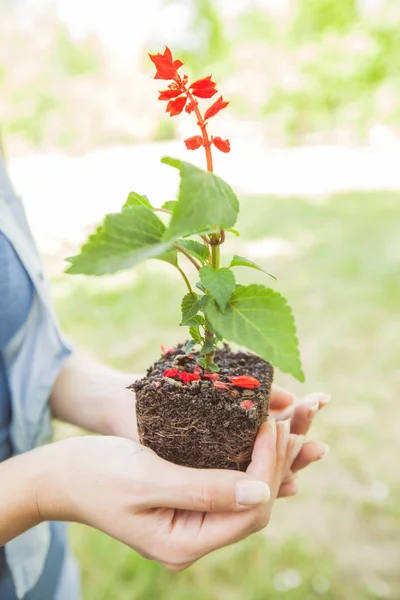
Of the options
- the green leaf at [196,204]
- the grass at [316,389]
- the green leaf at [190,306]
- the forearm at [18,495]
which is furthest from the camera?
the grass at [316,389]

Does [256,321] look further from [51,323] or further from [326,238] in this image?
[326,238]

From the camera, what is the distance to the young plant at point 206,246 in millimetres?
511

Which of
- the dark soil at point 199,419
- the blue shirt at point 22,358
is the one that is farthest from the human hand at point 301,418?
the blue shirt at point 22,358

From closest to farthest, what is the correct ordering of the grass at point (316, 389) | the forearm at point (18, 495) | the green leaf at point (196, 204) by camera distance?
the green leaf at point (196, 204)
the forearm at point (18, 495)
the grass at point (316, 389)

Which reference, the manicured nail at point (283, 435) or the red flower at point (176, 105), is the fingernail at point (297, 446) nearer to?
the manicured nail at point (283, 435)

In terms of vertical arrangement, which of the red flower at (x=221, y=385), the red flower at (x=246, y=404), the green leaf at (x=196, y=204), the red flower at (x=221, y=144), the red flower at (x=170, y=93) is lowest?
the red flower at (x=246, y=404)

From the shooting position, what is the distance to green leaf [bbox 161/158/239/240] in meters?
0.50

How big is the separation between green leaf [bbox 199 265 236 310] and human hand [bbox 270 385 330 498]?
1.07ft

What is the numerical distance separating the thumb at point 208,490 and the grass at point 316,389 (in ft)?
3.45

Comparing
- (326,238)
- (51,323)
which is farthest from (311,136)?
(51,323)

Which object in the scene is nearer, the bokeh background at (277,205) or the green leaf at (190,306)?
the green leaf at (190,306)

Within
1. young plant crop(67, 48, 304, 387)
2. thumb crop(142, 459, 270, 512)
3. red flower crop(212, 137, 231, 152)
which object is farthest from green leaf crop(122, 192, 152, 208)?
thumb crop(142, 459, 270, 512)

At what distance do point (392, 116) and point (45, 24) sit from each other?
571 centimetres

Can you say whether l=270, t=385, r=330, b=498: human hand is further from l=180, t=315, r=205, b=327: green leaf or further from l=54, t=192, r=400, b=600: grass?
l=54, t=192, r=400, b=600: grass
